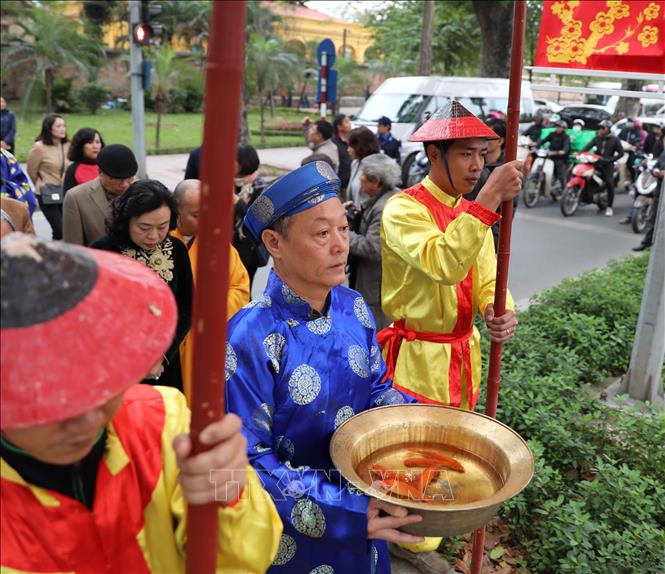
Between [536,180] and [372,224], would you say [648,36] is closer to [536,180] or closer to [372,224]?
[372,224]

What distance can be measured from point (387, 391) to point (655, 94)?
7.67 ft

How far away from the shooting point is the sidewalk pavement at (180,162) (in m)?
15.0

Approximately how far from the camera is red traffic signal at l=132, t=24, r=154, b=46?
9.57m

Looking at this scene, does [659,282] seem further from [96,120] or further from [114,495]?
[96,120]

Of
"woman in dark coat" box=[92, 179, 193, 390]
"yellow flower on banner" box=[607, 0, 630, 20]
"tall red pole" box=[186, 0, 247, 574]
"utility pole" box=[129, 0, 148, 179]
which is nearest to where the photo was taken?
"tall red pole" box=[186, 0, 247, 574]

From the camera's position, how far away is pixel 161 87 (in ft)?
71.2

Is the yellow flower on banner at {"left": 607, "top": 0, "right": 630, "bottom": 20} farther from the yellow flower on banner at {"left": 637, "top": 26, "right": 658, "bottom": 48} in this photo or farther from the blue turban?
the blue turban

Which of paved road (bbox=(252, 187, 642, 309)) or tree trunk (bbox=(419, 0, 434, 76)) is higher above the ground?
tree trunk (bbox=(419, 0, 434, 76))

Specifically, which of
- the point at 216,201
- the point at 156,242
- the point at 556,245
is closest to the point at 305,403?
the point at 216,201

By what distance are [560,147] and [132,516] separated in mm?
12539

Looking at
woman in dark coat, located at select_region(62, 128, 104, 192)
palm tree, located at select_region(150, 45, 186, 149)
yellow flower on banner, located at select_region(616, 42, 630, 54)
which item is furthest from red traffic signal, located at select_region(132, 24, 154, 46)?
palm tree, located at select_region(150, 45, 186, 149)

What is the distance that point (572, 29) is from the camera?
375cm

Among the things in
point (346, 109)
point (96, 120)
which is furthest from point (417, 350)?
point (346, 109)

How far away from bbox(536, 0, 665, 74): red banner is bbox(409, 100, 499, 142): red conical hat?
1390 millimetres
